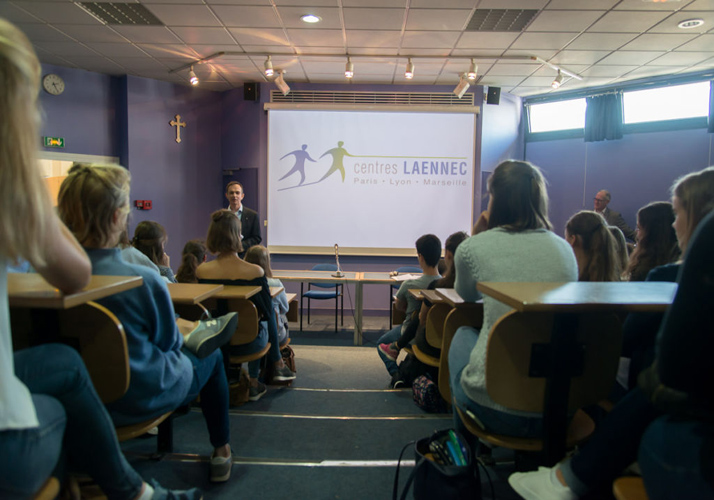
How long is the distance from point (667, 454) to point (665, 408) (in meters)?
0.08

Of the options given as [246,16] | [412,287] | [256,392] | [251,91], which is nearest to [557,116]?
[251,91]

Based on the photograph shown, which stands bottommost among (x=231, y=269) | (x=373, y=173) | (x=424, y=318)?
(x=424, y=318)

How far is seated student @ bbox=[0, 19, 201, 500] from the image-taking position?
0.85m

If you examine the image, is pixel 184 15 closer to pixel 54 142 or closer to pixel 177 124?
pixel 177 124

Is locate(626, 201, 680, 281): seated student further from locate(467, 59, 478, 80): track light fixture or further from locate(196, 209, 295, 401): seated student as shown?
locate(467, 59, 478, 80): track light fixture

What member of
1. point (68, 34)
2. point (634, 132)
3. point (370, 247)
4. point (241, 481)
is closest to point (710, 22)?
point (634, 132)

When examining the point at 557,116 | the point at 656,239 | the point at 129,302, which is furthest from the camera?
the point at 557,116

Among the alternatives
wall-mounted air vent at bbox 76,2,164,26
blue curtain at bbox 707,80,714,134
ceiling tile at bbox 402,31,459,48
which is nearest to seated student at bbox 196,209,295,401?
wall-mounted air vent at bbox 76,2,164,26

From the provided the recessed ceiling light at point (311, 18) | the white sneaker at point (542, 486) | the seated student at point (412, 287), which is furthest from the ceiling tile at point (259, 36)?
the white sneaker at point (542, 486)

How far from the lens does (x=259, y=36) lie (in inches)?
183

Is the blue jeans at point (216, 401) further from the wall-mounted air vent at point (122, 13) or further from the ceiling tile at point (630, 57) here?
the ceiling tile at point (630, 57)

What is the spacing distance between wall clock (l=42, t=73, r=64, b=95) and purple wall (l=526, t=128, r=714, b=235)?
6399mm

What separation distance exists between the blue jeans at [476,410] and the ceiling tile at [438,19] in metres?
3.42

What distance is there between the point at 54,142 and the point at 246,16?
10.00 feet
